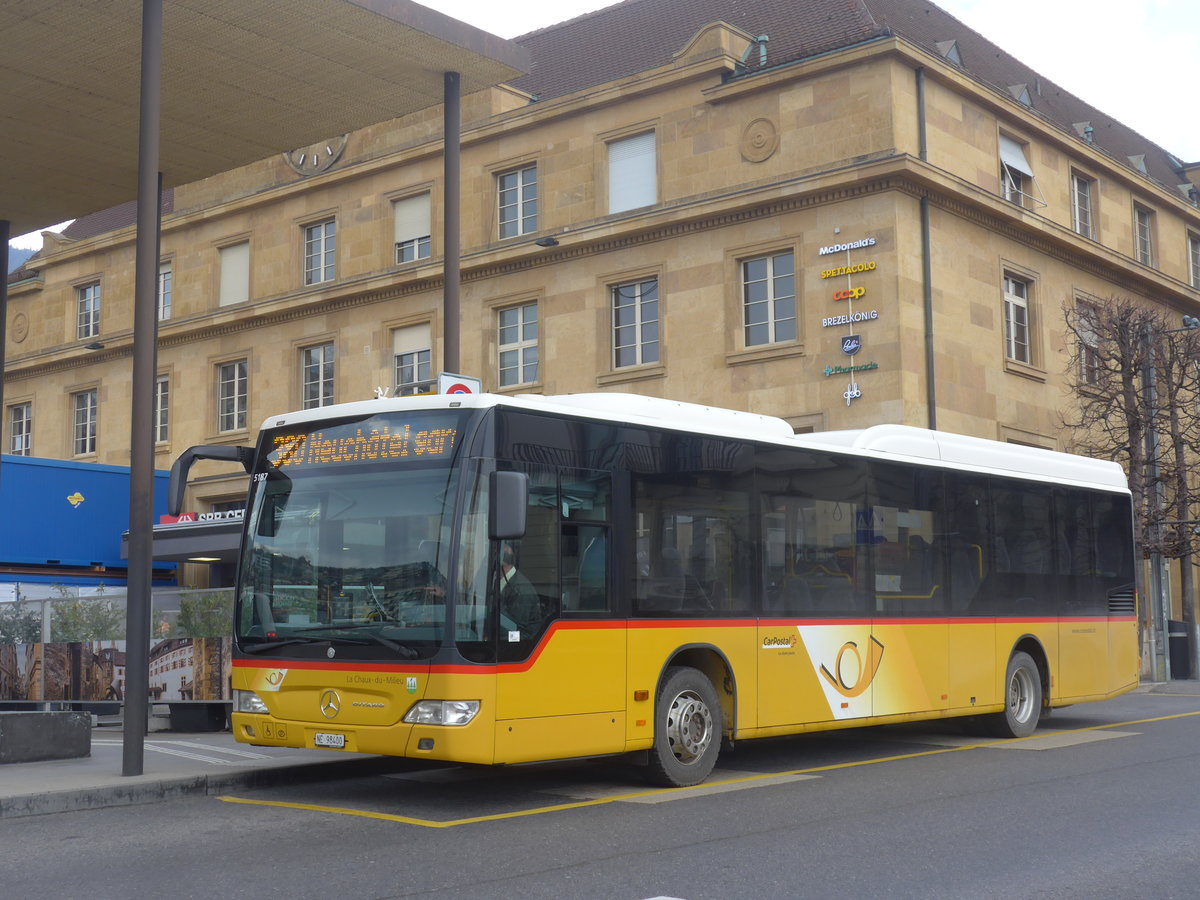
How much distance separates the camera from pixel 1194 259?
37.6 metres

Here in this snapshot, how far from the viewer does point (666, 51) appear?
3161 cm

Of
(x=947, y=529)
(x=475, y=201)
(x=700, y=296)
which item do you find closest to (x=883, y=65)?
(x=700, y=296)

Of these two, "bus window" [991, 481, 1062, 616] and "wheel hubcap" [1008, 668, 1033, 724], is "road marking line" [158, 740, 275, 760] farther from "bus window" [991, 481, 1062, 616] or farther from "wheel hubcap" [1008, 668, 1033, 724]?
"wheel hubcap" [1008, 668, 1033, 724]

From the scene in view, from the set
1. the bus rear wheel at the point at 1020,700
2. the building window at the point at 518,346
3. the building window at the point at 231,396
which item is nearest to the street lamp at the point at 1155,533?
the building window at the point at 518,346

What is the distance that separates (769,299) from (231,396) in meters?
16.4

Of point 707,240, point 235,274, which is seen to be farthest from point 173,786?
point 235,274

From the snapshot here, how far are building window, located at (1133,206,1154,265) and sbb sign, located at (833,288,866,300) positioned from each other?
1175 cm

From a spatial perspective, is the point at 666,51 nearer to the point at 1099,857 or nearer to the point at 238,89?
the point at 238,89

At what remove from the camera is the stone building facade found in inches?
1045

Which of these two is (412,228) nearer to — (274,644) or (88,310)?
→ (88,310)

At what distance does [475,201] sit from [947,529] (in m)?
20.2

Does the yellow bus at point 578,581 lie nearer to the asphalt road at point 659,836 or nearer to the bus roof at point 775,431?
the bus roof at point 775,431

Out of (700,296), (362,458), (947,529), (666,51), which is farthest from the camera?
(666,51)

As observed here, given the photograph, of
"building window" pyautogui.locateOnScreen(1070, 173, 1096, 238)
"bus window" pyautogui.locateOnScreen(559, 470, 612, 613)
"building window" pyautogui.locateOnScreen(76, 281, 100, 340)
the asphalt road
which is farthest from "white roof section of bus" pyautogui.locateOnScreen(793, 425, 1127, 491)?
"building window" pyautogui.locateOnScreen(76, 281, 100, 340)
